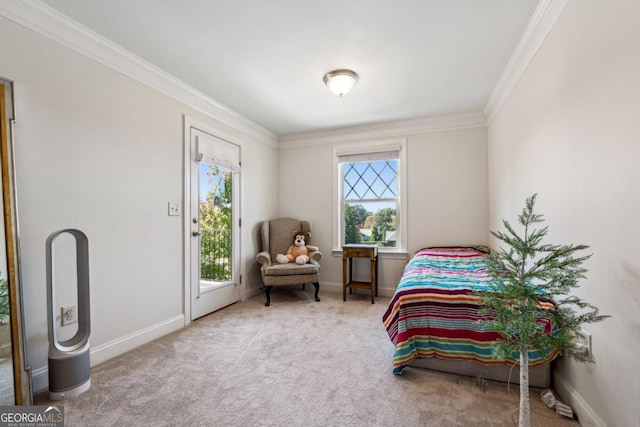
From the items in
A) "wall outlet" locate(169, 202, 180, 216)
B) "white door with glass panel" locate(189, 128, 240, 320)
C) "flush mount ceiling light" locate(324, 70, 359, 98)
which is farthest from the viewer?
"white door with glass panel" locate(189, 128, 240, 320)

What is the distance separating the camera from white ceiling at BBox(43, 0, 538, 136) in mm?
1778

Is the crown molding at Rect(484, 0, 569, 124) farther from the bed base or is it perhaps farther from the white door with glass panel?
the white door with glass panel

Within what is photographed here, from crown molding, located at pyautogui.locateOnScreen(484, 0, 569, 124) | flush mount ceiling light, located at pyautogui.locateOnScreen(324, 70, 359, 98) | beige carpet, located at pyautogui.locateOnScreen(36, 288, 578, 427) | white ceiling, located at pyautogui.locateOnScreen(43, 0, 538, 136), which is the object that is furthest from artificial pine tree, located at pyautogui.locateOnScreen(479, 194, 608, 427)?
flush mount ceiling light, located at pyautogui.locateOnScreen(324, 70, 359, 98)

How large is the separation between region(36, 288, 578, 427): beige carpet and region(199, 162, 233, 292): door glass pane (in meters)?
0.75

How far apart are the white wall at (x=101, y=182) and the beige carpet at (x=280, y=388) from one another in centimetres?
35

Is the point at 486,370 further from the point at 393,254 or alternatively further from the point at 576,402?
the point at 393,254

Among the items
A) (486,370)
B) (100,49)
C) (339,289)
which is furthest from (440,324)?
(100,49)

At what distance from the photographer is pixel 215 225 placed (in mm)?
3305

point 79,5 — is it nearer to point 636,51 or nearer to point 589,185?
point 636,51

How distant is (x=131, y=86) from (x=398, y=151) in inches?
120

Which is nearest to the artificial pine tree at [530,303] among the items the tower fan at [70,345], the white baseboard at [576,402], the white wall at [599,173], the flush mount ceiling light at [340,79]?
the white wall at [599,173]

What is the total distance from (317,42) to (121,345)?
273 centimetres

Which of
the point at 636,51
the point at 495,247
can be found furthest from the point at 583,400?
the point at 495,247

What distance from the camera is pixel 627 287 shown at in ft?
3.69
